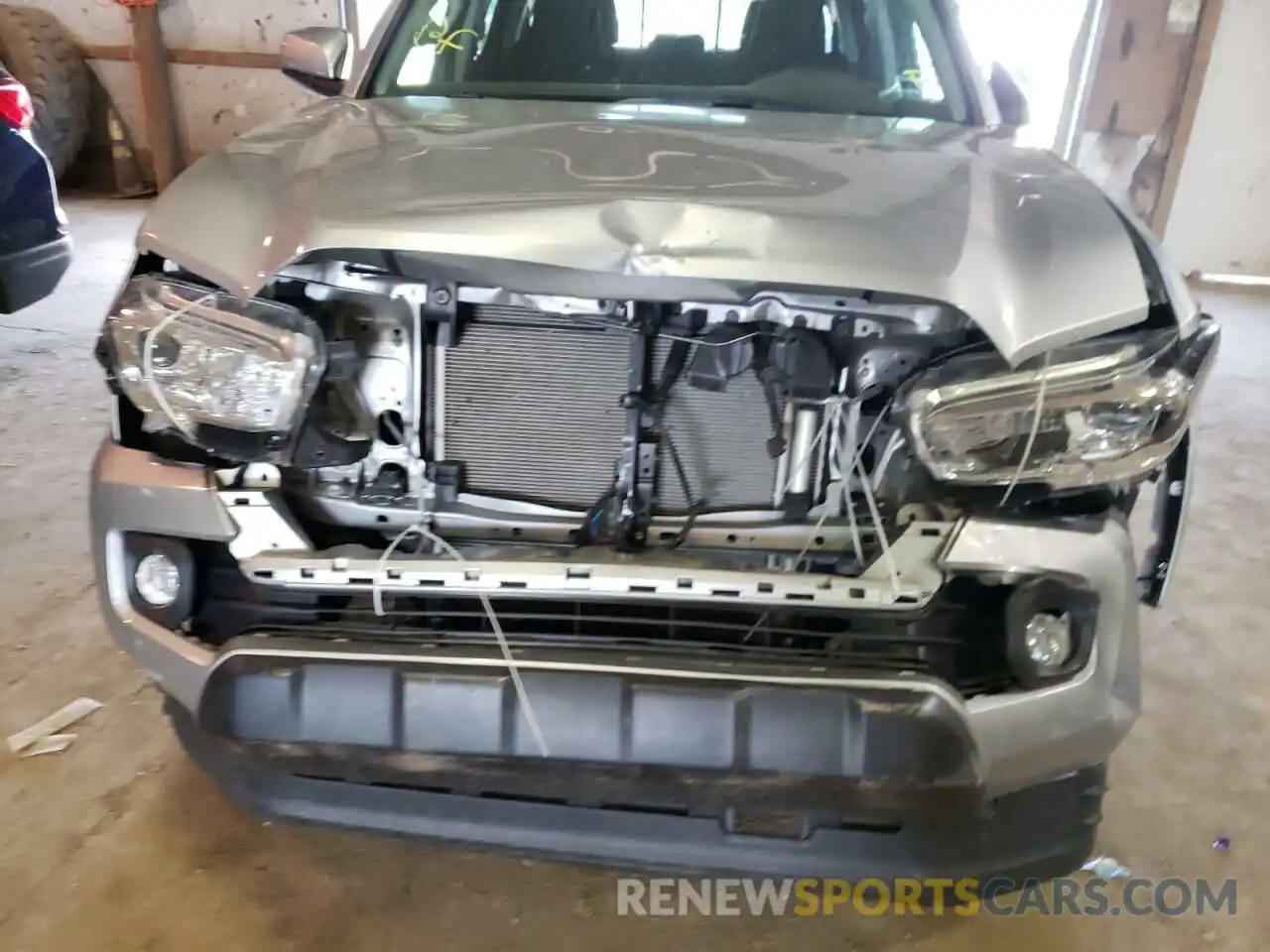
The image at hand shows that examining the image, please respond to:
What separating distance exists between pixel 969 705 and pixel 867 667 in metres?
Answer: 0.13

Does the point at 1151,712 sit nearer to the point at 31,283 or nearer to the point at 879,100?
A: the point at 879,100

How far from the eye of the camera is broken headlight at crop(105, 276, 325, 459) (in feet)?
4.75

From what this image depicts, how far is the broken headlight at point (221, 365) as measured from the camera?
145 centimetres

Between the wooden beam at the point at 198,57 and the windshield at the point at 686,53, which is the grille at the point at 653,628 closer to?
the windshield at the point at 686,53

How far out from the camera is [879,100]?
2.34 m

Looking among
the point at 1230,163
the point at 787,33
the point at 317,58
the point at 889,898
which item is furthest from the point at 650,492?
the point at 1230,163

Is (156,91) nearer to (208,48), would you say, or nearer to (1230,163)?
(208,48)

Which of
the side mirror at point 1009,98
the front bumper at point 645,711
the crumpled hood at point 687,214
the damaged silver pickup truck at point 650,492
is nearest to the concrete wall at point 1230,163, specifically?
the side mirror at point 1009,98

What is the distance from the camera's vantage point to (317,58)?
8.15 feet

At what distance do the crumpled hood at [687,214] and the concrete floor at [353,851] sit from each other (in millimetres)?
972

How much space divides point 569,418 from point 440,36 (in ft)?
4.29

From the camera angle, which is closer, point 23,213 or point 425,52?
point 425,52

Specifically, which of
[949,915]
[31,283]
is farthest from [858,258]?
[31,283]

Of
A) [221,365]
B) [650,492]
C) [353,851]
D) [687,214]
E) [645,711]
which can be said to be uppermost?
[687,214]
